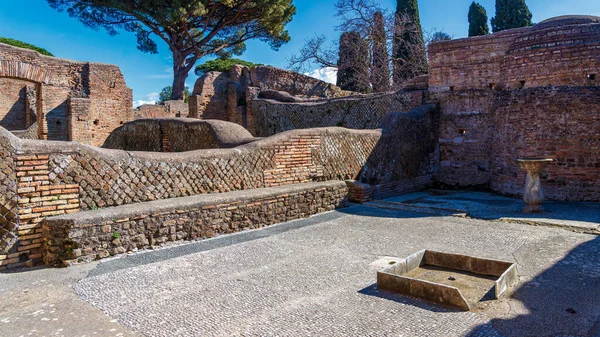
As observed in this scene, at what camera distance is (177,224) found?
545 centimetres

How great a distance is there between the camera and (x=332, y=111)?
13.5m

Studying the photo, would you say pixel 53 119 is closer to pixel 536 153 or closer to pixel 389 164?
pixel 389 164

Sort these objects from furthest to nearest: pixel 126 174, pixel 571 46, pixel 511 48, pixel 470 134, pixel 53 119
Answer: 1. pixel 53 119
2. pixel 470 134
3. pixel 511 48
4. pixel 571 46
5. pixel 126 174

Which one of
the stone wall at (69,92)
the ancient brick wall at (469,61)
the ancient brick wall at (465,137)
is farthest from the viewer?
the stone wall at (69,92)

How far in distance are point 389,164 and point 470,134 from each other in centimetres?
248

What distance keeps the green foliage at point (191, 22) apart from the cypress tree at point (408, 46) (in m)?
5.65

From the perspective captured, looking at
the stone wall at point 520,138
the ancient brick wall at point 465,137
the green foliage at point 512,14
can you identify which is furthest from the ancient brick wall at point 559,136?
the green foliage at point 512,14

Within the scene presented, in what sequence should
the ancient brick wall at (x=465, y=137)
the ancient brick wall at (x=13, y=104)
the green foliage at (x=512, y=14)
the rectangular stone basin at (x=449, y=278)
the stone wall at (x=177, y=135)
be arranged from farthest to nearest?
the green foliage at (x=512, y=14), the ancient brick wall at (x=13, y=104), the ancient brick wall at (x=465, y=137), the stone wall at (x=177, y=135), the rectangular stone basin at (x=449, y=278)

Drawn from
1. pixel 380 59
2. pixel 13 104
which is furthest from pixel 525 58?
pixel 13 104

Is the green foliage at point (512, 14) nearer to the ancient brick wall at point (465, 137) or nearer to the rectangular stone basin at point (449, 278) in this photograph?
the ancient brick wall at point (465, 137)

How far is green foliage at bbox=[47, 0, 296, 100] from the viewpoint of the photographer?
18.7m

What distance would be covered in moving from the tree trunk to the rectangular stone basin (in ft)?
60.0

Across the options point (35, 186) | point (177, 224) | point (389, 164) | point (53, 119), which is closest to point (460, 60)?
point (389, 164)

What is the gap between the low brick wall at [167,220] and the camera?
4.54m
